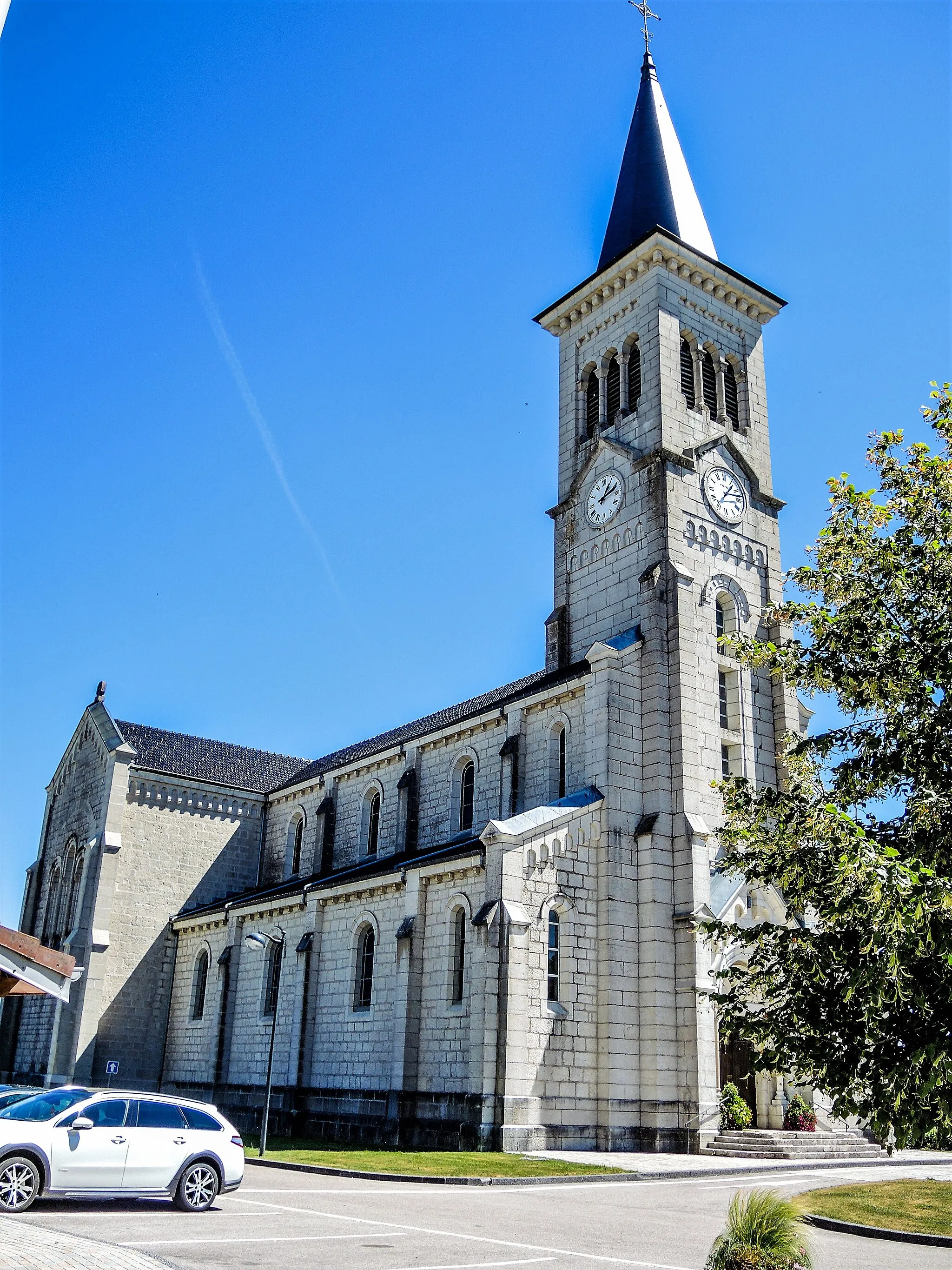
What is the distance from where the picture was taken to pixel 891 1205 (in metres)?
16.2

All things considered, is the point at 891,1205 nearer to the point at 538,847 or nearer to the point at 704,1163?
the point at 704,1163

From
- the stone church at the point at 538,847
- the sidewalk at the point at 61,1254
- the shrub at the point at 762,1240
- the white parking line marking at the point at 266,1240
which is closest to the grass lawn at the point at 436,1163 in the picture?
the stone church at the point at 538,847

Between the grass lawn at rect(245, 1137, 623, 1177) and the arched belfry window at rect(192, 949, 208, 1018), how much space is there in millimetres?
15097

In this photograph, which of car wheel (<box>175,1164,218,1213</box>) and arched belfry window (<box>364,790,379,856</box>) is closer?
car wheel (<box>175,1164,218,1213</box>)

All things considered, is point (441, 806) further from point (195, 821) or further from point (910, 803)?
point (910, 803)

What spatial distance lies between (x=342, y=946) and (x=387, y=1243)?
20.8m

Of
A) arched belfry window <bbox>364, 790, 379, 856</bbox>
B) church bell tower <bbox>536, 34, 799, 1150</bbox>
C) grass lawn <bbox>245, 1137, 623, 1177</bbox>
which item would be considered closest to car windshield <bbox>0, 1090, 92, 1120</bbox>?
grass lawn <bbox>245, 1137, 623, 1177</bbox>

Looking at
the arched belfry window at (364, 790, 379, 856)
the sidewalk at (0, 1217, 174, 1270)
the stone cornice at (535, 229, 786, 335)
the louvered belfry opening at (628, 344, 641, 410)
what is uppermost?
the stone cornice at (535, 229, 786, 335)

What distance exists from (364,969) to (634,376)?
67.7 feet

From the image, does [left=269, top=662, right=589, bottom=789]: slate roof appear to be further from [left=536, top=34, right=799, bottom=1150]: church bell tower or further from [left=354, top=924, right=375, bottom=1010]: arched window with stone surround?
[left=354, top=924, right=375, bottom=1010]: arched window with stone surround

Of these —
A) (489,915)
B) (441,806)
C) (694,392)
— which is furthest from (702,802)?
(694,392)

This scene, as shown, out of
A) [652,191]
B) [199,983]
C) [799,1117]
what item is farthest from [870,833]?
[199,983]

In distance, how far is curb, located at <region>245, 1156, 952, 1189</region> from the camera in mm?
18984

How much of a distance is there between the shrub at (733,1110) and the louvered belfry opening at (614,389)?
20.8m
